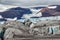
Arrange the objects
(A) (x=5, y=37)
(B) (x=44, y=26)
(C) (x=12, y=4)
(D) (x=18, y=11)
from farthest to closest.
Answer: (C) (x=12, y=4) → (D) (x=18, y=11) → (B) (x=44, y=26) → (A) (x=5, y=37)

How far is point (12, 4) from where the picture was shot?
241 centimetres

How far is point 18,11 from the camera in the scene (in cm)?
206

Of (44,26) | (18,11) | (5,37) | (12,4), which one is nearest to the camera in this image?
(5,37)

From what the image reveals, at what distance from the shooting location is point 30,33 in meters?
1.37

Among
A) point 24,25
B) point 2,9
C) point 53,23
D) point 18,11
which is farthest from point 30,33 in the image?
point 2,9

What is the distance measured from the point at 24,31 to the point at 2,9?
858 millimetres

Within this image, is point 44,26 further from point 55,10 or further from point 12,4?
point 12,4

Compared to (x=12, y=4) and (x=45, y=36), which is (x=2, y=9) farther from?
(x=45, y=36)

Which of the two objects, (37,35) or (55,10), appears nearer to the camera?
(37,35)

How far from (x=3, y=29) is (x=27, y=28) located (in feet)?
0.64

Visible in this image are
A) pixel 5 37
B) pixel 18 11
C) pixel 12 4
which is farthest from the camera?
pixel 12 4

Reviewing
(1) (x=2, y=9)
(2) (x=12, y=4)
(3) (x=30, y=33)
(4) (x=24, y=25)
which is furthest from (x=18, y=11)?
(3) (x=30, y=33)

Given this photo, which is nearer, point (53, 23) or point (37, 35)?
point (37, 35)

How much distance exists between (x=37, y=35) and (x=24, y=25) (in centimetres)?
19
